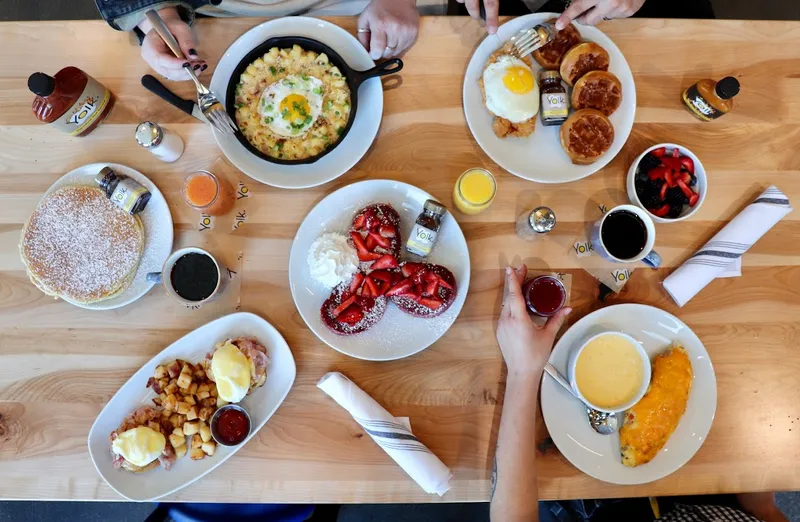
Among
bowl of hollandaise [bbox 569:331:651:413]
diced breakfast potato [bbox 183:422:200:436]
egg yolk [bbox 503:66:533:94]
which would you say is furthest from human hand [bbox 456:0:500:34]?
diced breakfast potato [bbox 183:422:200:436]

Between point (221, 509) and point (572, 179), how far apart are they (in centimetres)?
166

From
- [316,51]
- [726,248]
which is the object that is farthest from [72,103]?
[726,248]

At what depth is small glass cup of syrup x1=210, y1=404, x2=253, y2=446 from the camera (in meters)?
1.53

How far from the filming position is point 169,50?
5.39 ft

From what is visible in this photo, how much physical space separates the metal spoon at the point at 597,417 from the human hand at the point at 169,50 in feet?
4.97

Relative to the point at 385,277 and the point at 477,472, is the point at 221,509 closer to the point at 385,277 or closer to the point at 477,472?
the point at 477,472

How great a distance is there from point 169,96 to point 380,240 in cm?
80

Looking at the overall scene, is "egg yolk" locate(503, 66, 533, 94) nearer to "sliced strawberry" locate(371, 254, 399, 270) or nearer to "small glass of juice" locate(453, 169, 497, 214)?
"small glass of juice" locate(453, 169, 497, 214)

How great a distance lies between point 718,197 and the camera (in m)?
1.76

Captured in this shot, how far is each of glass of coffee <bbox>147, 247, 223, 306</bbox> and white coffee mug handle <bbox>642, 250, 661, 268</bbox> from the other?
141 cm

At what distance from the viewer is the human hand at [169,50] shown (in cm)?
161

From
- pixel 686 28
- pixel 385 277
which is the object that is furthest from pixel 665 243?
pixel 385 277

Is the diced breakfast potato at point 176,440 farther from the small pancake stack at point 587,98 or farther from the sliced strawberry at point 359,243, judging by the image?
the small pancake stack at point 587,98

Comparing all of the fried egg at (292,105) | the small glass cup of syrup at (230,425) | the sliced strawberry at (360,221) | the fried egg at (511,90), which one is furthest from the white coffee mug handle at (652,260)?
the small glass cup of syrup at (230,425)
